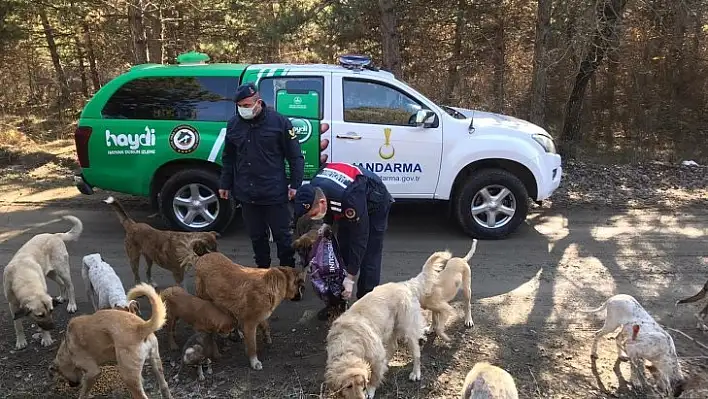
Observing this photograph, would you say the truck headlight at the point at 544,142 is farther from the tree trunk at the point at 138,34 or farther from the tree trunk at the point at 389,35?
the tree trunk at the point at 138,34

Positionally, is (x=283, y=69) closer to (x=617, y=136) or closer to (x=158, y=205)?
(x=158, y=205)

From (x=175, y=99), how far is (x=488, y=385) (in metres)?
5.47

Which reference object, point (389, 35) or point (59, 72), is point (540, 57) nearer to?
point (389, 35)

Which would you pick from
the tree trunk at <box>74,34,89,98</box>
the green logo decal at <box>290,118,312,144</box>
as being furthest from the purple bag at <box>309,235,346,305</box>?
the tree trunk at <box>74,34,89,98</box>

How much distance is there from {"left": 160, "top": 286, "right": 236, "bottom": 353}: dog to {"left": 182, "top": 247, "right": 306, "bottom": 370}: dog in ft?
0.23

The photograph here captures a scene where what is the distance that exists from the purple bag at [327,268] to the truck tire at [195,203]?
268cm

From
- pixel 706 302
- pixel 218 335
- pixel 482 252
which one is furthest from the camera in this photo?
pixel 482 252

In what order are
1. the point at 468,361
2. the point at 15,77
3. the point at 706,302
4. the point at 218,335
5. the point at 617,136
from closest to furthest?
1. the point at 468,361
2. the point at 218,335
3. the point at 706,302
4. the point at 617,136
5. the point at 15,77

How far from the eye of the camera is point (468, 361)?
15.5ft

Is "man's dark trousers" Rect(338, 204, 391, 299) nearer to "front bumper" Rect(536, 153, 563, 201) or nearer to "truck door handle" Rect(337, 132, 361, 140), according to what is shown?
"truck door handle" Rect(337, 132, 361, 140)

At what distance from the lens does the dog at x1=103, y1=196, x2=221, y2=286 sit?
18.5 ft

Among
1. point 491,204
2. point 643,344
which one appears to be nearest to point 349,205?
point 643,344

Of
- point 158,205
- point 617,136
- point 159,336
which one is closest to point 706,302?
point 159,336

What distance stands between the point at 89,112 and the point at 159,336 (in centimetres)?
355
